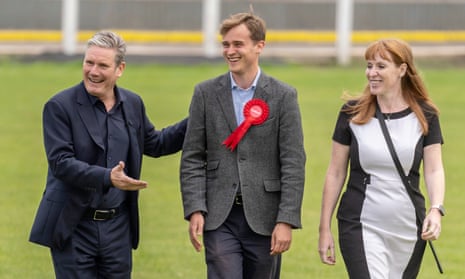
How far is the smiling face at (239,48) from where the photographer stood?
23.6 feet

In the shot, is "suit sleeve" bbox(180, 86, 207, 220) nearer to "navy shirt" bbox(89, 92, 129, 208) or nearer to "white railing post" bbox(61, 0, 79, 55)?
"navy shirt" bbox(89, 92, 129, 208)

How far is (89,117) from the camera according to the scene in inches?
283

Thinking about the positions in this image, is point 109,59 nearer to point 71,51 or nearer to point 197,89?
point 197,89

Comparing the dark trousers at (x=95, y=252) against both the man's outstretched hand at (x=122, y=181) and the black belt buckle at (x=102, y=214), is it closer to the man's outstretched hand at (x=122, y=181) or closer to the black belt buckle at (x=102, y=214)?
the black belt buckle at (x=102, y=214)

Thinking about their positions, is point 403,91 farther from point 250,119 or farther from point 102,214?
point 102,214

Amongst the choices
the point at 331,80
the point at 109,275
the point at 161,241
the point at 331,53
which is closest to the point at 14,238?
the point at 161,241

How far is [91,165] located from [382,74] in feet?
5.79

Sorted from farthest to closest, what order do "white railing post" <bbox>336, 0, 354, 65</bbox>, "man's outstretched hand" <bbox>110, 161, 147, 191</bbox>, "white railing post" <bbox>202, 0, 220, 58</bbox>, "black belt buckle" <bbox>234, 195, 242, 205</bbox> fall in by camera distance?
"white railing post" <bbox>336, 0, 354, 65</bbox>, "white railing post" <bbox>202, 0, 220, 58</bbox>, "black belt buckle" <bbox>234, 195, 242, 205</bbox>, "man's outstretched hand" <bbox>110, 161, 147, 191</bbox>

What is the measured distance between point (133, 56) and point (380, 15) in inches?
311

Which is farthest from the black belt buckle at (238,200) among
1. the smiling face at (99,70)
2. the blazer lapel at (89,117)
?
the smiling face at (99,70)

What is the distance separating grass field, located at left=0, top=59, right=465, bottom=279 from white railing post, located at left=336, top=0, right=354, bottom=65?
90cm

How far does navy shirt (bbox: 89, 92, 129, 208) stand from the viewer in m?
7.21

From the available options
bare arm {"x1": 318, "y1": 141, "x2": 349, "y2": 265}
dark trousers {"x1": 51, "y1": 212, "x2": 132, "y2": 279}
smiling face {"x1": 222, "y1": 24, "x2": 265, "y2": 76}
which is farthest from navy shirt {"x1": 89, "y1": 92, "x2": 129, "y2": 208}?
bare arm {"x1": 318, "y1": 141, "x2": 349, "y2": 265}

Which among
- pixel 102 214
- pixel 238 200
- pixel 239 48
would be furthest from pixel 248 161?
pixel 102 214
